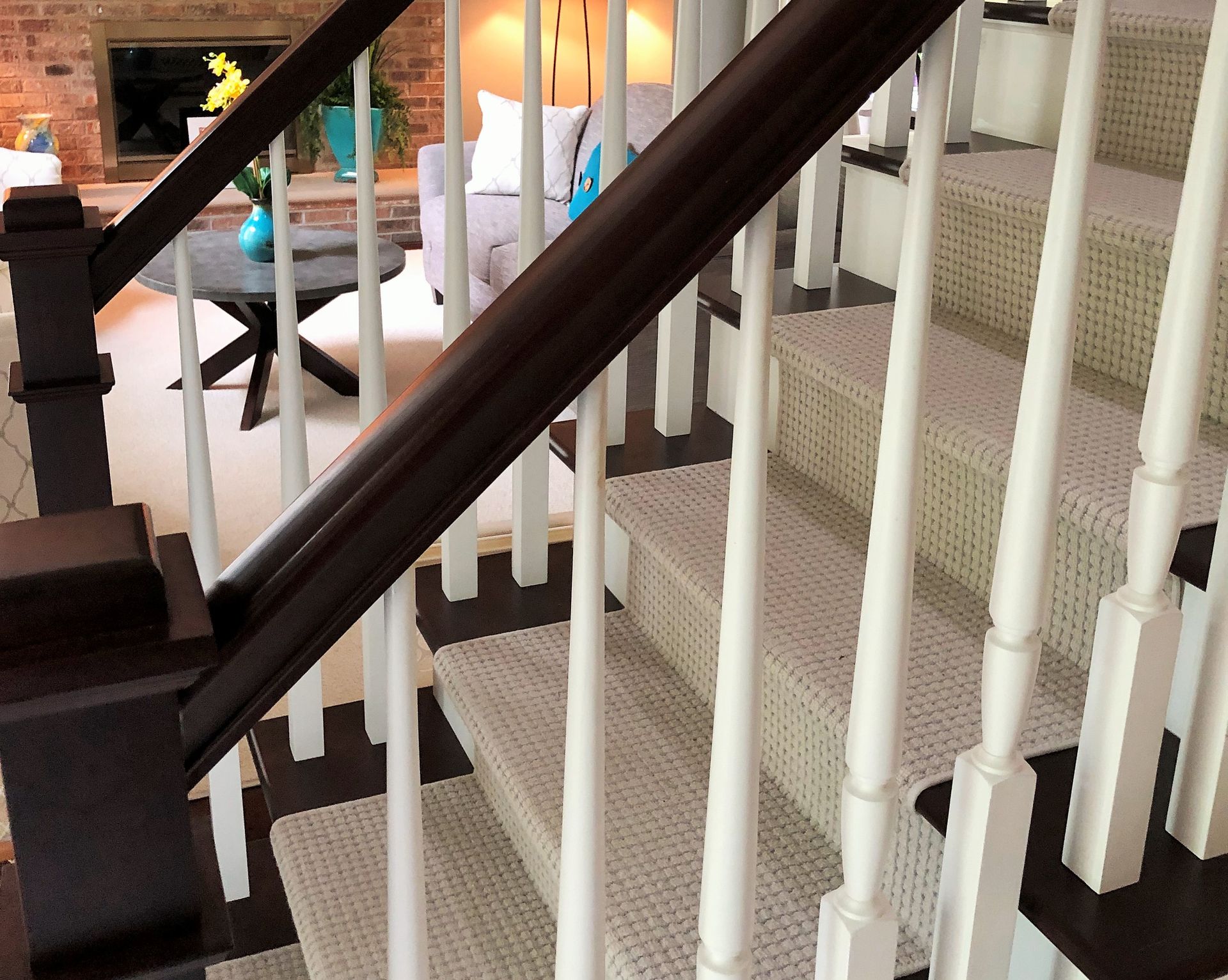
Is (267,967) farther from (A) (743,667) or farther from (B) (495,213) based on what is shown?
(B) (495,213)

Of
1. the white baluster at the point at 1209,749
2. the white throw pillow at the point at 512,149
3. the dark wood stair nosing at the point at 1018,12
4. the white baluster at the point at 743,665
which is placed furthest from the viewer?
the white throw pillow at the point at 512,149

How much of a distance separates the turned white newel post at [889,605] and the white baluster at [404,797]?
28cm

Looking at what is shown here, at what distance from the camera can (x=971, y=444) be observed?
1.27 meters

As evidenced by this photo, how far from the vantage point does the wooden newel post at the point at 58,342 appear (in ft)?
4.86

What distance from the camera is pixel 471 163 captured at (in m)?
5.94

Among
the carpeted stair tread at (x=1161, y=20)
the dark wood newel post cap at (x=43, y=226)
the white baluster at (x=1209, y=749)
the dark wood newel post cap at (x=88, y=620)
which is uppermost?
the carpeted stair tread at (x=1161, y=20)

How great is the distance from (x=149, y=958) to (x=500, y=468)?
0.33m

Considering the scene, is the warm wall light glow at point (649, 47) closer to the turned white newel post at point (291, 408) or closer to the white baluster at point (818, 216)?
the white baluster at point (818, 216)

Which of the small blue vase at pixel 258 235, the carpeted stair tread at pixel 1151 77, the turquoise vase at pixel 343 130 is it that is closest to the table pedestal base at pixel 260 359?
the small blue vase at pixel 258 235

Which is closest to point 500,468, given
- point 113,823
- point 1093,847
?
point 113,823

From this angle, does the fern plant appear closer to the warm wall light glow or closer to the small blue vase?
the warm wall light glow

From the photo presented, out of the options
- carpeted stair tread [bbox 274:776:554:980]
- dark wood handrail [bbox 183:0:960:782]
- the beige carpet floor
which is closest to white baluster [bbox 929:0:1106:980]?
dark wood handrail [bbox 183:0:960:782]

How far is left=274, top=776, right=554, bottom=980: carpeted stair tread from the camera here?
1333mm

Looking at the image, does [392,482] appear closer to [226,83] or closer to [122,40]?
[226,83]
